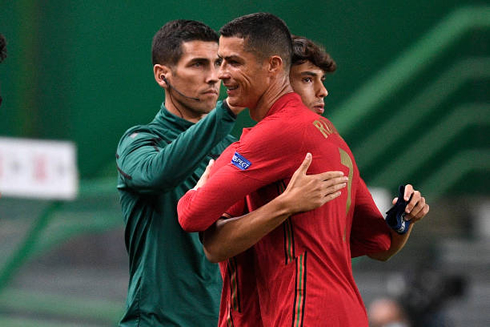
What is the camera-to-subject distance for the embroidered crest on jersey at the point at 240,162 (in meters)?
2.40

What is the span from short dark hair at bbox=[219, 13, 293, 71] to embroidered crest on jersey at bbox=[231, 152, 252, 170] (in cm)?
33

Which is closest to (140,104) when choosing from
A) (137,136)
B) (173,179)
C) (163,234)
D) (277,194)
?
(137,136)

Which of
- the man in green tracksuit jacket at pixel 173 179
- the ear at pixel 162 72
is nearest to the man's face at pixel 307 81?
the man in green tracksuit jacket at pixel 173 179

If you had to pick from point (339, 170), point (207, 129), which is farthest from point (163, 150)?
point (339, 170)

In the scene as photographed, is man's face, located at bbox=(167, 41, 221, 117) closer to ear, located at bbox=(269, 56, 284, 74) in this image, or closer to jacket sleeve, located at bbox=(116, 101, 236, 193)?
jacket sleeve, located at bbox=(116, 101, 236, 193)

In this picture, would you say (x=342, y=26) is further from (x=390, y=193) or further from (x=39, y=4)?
(x=39, y=4)

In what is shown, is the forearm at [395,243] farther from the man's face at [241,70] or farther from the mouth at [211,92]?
the mouth at [211,92]

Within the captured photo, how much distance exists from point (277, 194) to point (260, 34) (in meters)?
0.48

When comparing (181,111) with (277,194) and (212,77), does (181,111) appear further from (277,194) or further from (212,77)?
(277,194)

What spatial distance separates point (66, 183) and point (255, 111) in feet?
9.43

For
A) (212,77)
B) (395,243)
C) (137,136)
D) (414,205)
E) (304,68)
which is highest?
(212,77)

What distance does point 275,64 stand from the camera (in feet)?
8.48

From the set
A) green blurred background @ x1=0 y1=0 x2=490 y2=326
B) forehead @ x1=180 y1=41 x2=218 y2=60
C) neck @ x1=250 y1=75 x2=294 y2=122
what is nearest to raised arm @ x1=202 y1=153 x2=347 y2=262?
neck @ x1=250 y1=75 x2=294 y2=122

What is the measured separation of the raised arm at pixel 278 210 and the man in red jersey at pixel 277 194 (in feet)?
0.15
